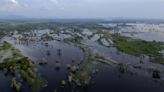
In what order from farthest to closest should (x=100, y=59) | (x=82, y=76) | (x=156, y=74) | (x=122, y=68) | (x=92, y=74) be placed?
(x=100, y=59), (x=122, y=68), (x=92, y=74), (x=156, y=74), (x=82, y=76)

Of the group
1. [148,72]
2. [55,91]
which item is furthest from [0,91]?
[148,72]

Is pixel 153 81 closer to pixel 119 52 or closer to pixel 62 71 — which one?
pixel 62 71

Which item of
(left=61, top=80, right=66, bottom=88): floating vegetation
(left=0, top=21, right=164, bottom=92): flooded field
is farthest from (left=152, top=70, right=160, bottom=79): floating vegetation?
(left=61, top=80, right=66, bottom=88): floating vegetation

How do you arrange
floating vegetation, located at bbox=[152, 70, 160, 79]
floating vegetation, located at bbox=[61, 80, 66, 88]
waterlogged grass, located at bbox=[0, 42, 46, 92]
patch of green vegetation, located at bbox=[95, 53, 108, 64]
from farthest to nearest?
patch of green vegetation, located at bbox=[95, 53, 108, 64], floating vegetation, located at bbox=[152, 70, 160, 79], floating vegetation, located at bbox=[61, 80, 66, 88], waterlogged grass, located at bbox=[0, 42, 46, 92]

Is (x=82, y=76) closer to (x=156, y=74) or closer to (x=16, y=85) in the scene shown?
(x=16, y=85)

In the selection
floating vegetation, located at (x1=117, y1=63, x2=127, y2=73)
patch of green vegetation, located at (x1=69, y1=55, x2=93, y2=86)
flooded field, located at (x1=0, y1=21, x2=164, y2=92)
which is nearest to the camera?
flooded field, located at (x1=0, y1=21, x2=164, y2=92)

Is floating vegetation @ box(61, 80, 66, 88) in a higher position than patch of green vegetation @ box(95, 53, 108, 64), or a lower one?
lower

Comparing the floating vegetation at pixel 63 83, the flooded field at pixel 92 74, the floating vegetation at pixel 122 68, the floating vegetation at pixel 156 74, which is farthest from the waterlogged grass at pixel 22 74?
the floating vegetation at pixel 156 74

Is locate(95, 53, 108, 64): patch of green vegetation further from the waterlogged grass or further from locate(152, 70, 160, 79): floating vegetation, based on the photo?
the waterlogged grass

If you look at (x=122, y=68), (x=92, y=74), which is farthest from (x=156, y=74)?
(x=92, y=74)

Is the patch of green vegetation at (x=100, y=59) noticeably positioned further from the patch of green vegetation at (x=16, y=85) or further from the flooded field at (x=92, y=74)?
the patch of green vegetation at (x=16, y=85)

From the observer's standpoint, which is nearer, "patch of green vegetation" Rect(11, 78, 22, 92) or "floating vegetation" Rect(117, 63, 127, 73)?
"patch of green vegetation" Rect(11, 78, 22, 92)
